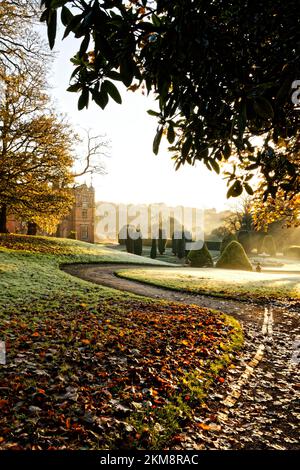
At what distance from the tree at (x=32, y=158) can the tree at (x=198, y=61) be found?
19124mm

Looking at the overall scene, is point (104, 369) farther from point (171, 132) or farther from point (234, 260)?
point (234, 260)

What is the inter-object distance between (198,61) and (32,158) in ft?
68.1

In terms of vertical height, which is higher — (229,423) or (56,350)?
(56,350)

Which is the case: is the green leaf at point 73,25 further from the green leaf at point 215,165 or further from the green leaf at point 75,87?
the green leaf at point 215,165

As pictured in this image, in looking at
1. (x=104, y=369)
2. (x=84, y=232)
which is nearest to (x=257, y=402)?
(x=104, y=369)

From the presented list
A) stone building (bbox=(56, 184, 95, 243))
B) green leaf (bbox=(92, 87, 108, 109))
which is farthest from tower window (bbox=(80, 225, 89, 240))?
green leaf (bbox=(92, 87, 108, 109))

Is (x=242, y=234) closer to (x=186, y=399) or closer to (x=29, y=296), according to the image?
(x=29, y=296)

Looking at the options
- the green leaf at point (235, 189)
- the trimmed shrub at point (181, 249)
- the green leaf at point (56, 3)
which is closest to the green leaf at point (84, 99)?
the green leaf at point (56, 3)

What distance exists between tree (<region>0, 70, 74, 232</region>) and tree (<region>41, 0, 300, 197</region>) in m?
19.1

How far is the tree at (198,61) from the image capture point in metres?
2.30

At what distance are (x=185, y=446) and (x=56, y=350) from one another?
113 inches

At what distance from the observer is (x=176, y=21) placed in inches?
104

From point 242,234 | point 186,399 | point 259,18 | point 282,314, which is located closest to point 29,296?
point 186,399

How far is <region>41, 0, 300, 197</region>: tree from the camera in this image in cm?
230
